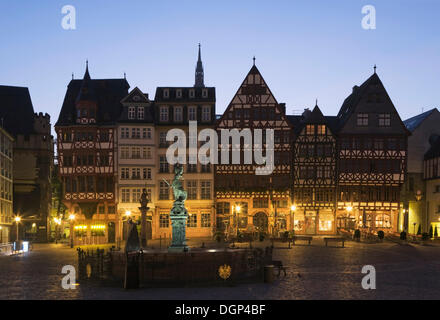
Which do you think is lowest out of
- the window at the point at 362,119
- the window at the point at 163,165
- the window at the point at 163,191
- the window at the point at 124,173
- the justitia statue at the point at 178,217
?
the justitia statue at the point at 178,217

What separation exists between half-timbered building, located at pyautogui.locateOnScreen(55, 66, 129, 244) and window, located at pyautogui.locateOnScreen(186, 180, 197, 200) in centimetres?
675

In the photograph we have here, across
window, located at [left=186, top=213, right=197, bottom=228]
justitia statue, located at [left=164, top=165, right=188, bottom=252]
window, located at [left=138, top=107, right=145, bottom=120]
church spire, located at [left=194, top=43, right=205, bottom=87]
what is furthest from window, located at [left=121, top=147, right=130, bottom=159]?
church spire, located at [left=194, top=43, right=205, bottom=87]

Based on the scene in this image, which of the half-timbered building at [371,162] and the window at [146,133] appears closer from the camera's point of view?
the window at [146,133]

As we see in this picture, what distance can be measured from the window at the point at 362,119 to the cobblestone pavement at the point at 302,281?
22.0m

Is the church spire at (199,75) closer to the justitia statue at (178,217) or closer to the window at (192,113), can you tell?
the window at (192,113)

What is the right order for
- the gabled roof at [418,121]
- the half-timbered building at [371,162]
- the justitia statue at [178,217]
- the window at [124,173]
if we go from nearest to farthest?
the justitia statue at [178,217], the window at [124,173], the half-timbered building at [371,162], the gabled roof at [418,121]

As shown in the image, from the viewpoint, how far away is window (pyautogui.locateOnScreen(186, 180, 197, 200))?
171 ft

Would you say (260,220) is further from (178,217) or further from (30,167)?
(178,217)

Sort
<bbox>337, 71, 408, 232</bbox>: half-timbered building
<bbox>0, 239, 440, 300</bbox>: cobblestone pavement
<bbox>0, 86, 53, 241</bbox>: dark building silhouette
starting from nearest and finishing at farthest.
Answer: <bbox>0, 239, 440, 300</bbox>: cobblestone pavement
<bbox>337, 71, 408, 232</bbox>: half-timbered building
<bbox>0, 86, 53, 241</bbox>: dark building silhouette

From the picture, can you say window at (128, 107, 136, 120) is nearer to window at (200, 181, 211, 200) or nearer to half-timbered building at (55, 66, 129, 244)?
half-timbered building at (55, 66, 129, 244)

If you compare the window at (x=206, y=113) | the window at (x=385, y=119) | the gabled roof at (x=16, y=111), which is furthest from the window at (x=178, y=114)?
the window at (x=385, y=119)

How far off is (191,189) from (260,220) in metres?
7.09

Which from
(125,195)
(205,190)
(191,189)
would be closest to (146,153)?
(125,195)

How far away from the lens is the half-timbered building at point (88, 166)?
168 feet
